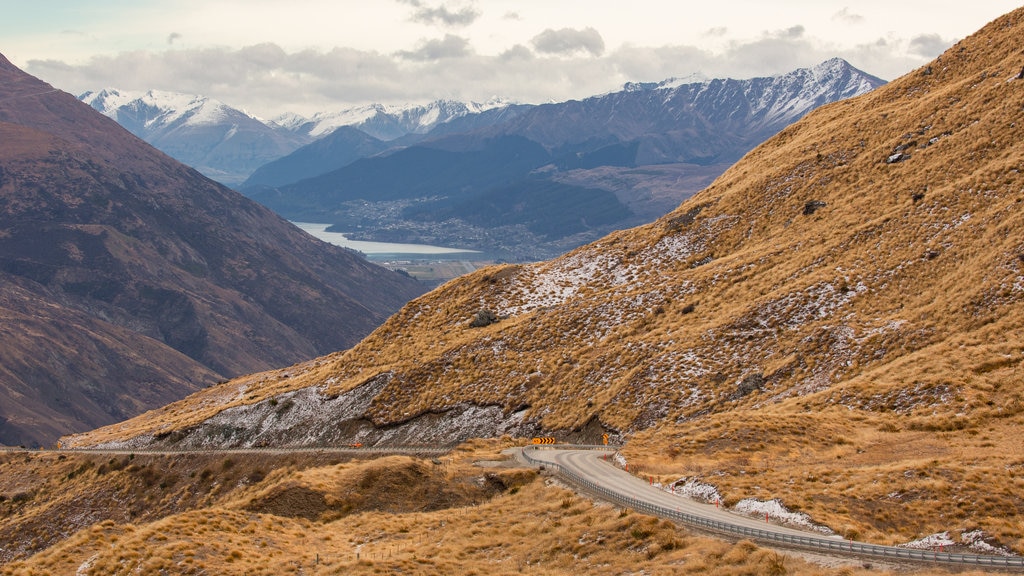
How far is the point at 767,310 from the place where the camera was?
75688 mm

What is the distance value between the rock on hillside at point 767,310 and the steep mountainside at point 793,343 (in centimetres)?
26

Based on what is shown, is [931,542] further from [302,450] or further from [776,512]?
[302,450]

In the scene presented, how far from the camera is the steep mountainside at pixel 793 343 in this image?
4762cm

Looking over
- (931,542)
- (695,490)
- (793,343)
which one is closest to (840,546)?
(931,542)

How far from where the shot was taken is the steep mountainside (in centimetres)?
4762

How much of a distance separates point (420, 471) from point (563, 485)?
10573mm

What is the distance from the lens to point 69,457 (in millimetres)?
92375

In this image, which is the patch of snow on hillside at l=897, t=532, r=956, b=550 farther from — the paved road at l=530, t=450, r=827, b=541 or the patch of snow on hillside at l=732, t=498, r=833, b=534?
the patch of snow on hillside at l=732, t=498, r=833, b=534

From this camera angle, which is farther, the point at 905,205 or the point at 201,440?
the point at 201,440

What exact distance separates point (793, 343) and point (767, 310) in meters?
6.31

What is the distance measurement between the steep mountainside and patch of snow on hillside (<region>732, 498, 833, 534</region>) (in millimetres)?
740

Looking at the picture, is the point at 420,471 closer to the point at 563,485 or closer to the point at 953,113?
Answer: the point at 563,485

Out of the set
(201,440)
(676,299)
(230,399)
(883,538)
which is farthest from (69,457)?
(883,538)

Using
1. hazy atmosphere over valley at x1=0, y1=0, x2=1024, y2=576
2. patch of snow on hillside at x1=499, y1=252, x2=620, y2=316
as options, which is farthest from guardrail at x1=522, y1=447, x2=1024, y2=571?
patch of snow on hillside at x1=499, y1=252, x2=620, y2=316
